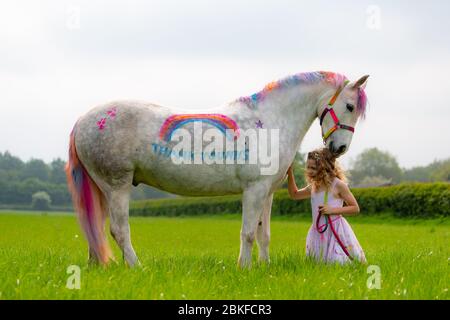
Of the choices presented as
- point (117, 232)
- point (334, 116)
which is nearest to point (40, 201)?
point (117, 232)

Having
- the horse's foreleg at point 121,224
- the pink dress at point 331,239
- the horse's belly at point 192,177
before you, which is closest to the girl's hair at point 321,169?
the pink dress at point 331,239

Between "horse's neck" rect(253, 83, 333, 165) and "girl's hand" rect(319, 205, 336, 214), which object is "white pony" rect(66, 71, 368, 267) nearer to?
"horse's neck" rect(253, 83, 333, 165)

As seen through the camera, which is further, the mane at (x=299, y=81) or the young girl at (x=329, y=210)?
the young girl at (x=329, y=210)

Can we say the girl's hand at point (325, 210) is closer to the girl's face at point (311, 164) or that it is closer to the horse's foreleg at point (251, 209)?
the girl's face at point (311, 164)

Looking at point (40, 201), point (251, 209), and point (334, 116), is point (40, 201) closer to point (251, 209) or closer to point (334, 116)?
point (251, 209)

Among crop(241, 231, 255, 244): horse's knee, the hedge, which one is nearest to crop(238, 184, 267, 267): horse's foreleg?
crop(241, 231, 255, 244): horse's knee

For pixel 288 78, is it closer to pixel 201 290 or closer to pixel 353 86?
pixel 353 86

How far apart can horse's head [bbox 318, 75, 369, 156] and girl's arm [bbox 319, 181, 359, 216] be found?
636 mm

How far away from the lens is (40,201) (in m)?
55.9

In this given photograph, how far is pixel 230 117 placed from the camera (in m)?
6.64

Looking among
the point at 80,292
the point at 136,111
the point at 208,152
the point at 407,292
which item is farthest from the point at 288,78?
the point at 80,292

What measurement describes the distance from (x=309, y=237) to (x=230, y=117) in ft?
7.04

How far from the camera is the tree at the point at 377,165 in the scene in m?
92.5

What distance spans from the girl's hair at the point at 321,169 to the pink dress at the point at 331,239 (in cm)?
10
